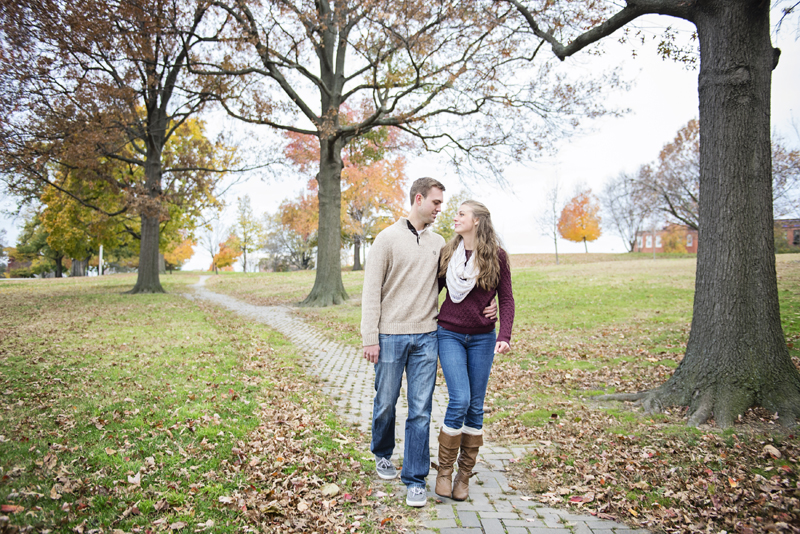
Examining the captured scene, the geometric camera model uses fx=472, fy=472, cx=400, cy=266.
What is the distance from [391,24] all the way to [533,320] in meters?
8.72

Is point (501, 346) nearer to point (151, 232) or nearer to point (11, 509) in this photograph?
point (11, 509)

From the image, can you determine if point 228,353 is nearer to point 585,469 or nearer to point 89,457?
point 89,457

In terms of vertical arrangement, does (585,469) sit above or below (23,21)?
below

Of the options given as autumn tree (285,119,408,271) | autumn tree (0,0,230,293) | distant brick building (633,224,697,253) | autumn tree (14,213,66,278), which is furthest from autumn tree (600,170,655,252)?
autumn tree (14,213,66,278)

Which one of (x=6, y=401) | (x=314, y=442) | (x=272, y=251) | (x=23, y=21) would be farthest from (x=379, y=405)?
(x=272, y=251)

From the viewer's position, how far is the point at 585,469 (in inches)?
167

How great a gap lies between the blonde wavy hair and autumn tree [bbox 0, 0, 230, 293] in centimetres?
1149

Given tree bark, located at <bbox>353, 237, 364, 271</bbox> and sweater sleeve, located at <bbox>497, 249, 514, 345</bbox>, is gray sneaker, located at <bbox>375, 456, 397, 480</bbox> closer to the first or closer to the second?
sweater sleeve, located at <bbox>497, 249, 514, 345</bbox>

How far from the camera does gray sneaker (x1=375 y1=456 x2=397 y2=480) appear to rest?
13.4 feet

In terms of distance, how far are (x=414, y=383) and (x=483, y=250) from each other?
1182mm

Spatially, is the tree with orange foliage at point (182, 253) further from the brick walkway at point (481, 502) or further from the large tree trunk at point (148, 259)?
the brick walkway at point (481, 502)

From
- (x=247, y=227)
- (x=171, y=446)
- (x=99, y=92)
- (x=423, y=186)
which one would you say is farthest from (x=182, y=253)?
(x=423, y=186)

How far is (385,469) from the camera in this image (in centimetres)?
410

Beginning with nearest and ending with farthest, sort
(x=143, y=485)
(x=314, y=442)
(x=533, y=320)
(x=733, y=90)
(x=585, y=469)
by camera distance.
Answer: (x=143, y=485), (x=585, y=469), (x=314, y=442), (x=733, y=90), (x=533, y=320)
